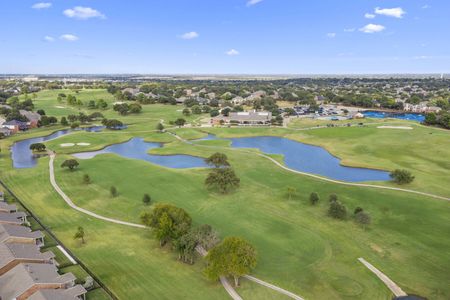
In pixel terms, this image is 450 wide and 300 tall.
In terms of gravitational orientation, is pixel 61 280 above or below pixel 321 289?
above

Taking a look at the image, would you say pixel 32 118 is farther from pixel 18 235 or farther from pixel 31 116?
pixel 18 235

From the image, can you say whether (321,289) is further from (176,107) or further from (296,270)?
(176,107)

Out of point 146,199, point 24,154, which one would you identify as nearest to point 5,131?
point 24,154

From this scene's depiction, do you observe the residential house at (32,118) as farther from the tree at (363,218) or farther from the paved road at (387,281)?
the paved road at (387,281)

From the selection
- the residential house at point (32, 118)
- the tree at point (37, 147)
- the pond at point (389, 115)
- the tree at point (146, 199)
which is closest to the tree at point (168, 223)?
the tree at point (146, 199)

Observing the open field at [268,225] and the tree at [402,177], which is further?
the tree at [402,177]

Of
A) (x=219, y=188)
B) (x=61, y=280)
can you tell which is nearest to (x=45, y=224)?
(x=61, y=280)
